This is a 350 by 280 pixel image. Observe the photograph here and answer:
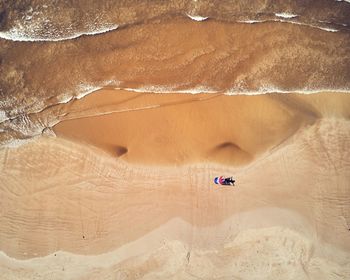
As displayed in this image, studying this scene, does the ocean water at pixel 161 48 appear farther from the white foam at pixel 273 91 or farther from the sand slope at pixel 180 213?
the sand slope at pixel 180 213

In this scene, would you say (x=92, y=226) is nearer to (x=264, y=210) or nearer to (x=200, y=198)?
(x=200, y=198)

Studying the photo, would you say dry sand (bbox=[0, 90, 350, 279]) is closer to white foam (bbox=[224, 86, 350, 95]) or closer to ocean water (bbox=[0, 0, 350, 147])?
white foam (bbox=[224, 86, 350, 95])

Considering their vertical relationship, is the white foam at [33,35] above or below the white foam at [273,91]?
above

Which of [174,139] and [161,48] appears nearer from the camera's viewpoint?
[161,48]

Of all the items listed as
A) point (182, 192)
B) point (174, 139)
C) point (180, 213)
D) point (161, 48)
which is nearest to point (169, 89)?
point (161, 48)

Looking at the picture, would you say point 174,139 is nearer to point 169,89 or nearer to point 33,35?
point 169,89

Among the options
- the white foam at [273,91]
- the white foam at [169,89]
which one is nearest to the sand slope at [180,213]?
the white foam at [273,91]
